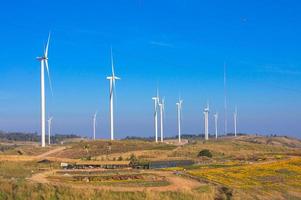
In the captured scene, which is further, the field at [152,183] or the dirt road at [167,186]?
the dirt road at [167,186]

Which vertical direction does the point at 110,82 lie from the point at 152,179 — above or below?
above

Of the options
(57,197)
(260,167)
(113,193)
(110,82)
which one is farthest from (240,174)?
(110,82)

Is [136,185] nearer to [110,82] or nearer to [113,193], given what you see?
[113,193]

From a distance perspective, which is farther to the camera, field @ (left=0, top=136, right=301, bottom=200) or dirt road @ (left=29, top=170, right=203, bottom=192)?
dirt road @ (left=29, top=170, right=203, bottom=192)

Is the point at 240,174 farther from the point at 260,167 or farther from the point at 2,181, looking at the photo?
the point at 2,181

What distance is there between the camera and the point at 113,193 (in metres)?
45.8

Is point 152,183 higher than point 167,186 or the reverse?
higher

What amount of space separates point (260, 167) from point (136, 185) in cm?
3037

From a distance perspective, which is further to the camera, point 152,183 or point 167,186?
point 152,183

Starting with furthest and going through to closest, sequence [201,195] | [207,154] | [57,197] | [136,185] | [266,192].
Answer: [207,154] < [266,192] < [136,185] < [201,195] < [57,197]

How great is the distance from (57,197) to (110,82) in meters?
86.7

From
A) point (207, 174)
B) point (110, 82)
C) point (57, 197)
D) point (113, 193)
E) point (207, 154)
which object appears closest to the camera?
point (57, 197)

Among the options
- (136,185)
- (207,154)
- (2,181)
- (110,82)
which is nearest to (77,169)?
(136,185)

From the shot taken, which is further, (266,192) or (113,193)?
(266,192)
